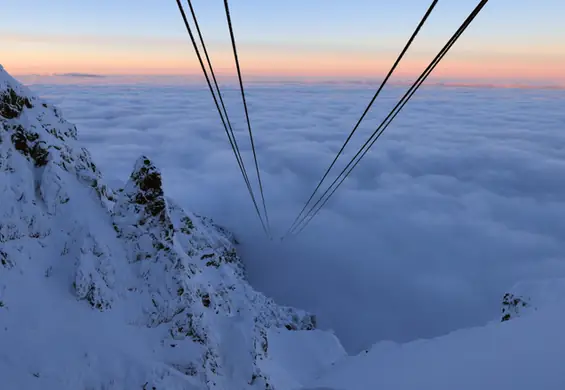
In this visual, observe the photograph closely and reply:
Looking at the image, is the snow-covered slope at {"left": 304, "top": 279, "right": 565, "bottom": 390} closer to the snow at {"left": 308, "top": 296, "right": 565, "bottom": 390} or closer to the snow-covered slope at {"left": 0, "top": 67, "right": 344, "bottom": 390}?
the snow at {"left": 308, "top": 296, "right": 565, "bottom": 390}

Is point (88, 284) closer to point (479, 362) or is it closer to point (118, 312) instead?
point (118, 312)

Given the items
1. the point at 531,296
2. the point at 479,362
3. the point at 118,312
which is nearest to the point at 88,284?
the point at 118,312

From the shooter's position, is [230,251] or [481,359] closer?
[481,359]

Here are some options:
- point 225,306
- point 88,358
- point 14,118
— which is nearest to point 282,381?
point 225,306

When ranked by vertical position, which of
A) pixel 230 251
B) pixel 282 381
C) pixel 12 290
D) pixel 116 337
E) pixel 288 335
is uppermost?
pixel 12 290

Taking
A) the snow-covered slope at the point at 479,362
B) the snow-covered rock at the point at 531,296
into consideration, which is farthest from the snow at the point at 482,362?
the snow-covered rock at the point at 531,296

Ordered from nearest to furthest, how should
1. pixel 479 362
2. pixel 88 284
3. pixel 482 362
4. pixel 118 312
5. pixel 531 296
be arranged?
pixel 482 362 → pixel 479 362 → pixel 88 284 → pixel 118 312 → pixel 531 296

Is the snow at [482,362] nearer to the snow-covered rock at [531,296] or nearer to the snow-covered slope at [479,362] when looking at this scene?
the snow-covered slope at [479,362]

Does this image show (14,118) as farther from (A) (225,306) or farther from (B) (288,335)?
(B) (288,335)

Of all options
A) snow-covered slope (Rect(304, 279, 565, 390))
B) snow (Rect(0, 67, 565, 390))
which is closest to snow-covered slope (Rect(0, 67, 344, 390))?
snow (Rect(0, 67, 565, 390))
